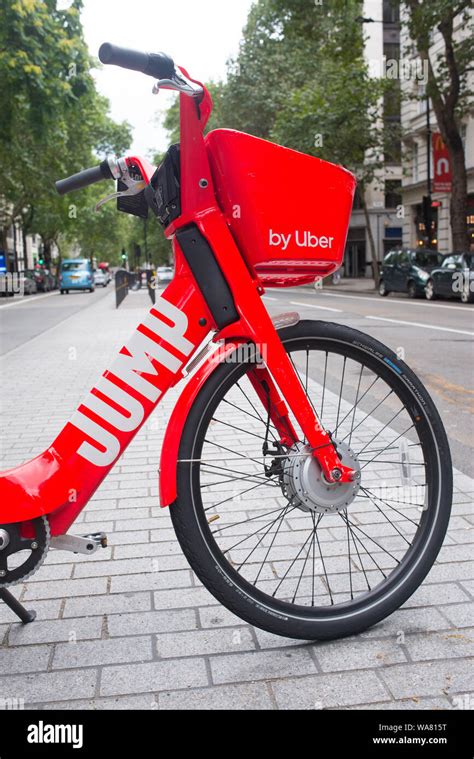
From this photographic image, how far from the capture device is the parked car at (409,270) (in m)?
26.0

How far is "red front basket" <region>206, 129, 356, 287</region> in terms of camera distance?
2.29 meters

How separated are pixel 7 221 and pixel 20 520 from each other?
4738 centimetres

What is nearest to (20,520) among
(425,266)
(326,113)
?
(425,266)

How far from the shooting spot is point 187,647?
2.58m

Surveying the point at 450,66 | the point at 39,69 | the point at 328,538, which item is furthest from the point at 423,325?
the point at 450,66

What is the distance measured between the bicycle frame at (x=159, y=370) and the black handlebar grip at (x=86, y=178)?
42cm

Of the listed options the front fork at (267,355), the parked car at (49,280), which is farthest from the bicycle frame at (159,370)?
the parked car at (49,280)

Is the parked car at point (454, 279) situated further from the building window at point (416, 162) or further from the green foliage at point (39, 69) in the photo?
the building window at point (416, 162)

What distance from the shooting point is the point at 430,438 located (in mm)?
2613

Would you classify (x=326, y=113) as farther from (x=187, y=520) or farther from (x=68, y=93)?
(x=187, y=520)

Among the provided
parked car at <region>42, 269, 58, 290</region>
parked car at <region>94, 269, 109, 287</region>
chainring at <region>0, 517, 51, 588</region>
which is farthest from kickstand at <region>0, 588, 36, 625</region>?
parked car at <region>94, 269, 109, 287</region>

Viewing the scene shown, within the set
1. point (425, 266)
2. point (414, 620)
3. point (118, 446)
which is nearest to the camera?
point (118, 446)

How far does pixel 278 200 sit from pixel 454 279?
2163 cm

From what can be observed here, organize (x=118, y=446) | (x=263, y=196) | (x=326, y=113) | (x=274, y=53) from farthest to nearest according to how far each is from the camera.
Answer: (x=274, y=53) → (x=326, y=113) → (x=118, y=446) → (x=263, y=196)
